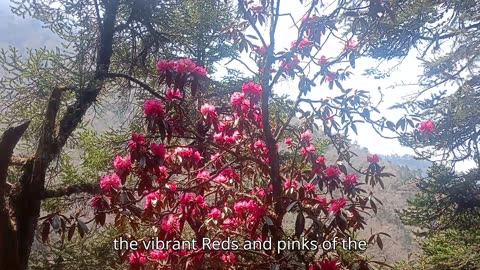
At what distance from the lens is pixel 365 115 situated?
3064mm

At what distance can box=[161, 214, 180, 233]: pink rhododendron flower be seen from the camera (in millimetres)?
2590

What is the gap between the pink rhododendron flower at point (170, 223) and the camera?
8.50ft

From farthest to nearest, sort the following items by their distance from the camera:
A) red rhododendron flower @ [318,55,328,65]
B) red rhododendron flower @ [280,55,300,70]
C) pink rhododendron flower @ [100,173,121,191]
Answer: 1. red rhododendron flower @ [318,55,328,65]
2. red rhododendron flower @ [280,55,300,70]
3. pink rhododendron flower @ [100,173,121,191]

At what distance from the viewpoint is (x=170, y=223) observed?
2604 mm

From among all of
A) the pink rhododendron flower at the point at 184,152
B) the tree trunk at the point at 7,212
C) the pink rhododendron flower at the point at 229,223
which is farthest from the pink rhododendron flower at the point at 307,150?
the tree trunk at the point at 7,212

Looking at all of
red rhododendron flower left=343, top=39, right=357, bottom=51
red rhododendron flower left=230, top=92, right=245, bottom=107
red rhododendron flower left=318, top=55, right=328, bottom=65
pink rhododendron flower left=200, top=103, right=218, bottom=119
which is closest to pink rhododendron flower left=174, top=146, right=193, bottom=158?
pink rhododendron flower left=200, top=103, right=218, bottom=119

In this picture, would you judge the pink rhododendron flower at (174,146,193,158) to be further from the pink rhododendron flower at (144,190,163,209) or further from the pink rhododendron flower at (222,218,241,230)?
the pink rhododendron flower at (222,218,241,230)

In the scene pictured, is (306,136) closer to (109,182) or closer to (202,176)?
(202,176)

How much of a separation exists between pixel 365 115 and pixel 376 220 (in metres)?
37.7

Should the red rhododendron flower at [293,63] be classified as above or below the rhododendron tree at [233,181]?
above

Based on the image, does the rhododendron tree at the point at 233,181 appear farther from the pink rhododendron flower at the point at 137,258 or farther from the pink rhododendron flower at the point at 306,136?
the pink rhododendron flower at the point at 306,136

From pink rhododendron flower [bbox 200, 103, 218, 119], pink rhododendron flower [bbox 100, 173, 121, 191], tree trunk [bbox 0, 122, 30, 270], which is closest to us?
pink rhododendron flower [bbox 100, 173, 121, 191]

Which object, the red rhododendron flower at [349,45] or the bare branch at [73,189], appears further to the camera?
the bare branch at [73,189]

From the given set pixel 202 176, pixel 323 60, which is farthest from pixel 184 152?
pixel 323 60
